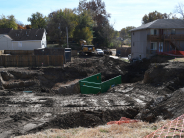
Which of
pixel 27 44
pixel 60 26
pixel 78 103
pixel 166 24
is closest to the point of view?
pixel 78 103

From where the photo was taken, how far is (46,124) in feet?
30.9

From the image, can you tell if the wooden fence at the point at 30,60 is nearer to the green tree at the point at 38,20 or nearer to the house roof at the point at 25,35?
the house roof at the point at 25,35

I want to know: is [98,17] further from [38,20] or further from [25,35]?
[25,35]

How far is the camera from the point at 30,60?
2609 cm

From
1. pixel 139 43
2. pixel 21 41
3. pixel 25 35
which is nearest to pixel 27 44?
pixel 21 41

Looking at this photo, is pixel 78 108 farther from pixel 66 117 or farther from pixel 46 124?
pixel 46 124

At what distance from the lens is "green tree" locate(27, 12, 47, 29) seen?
66875 millimetres

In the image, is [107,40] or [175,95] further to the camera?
[107,40]

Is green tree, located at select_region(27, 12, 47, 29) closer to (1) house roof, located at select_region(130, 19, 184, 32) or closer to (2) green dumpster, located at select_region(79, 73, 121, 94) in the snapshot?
(1) house roof, located at select_region(130, 19, 184, 32)

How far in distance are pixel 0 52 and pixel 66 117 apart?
28.5 m

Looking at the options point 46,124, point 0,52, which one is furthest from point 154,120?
point 0,52

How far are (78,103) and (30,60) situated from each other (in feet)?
52.3

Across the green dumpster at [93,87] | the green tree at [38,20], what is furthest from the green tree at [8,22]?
the green dumpster at [93,87]

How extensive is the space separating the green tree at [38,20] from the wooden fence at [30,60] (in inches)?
1721
